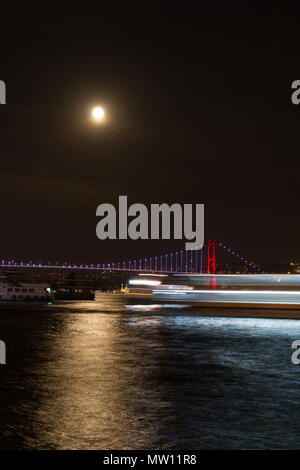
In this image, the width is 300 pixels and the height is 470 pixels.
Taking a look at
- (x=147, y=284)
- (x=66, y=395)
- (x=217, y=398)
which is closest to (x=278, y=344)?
(x=217, y=398)

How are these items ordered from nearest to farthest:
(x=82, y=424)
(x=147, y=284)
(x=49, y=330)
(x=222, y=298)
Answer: (x=82, y=424), (x=49, y=330), (x=222, y=298), (x=147, y=284)

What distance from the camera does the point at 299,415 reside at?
20.2 ft

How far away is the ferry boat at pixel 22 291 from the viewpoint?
44.6m

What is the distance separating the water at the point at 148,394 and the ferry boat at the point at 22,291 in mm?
31229

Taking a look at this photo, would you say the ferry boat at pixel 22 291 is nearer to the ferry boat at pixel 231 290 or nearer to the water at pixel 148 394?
the ferry boat at pixel 231 290

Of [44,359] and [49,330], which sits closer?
[44,359]

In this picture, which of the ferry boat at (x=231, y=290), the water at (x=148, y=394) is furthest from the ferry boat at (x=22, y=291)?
the water at (x=148, y=394)

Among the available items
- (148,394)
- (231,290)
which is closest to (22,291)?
(231,290)

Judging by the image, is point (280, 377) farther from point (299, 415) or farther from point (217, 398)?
point (299, 415)

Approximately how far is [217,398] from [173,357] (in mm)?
3845

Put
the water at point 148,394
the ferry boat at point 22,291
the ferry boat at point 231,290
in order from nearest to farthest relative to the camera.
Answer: the water at point 148,394, the ferry boat at point 231,290, the ferry boat at point 22,291

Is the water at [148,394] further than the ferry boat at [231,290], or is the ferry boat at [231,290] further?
the ferry boat at [231,290]

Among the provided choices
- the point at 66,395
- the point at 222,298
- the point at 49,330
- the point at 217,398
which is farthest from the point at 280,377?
the point at 222,298
